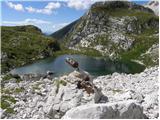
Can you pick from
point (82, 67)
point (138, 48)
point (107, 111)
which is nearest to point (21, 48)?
point (82, 67)

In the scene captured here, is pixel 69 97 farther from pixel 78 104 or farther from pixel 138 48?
pixel 138 48

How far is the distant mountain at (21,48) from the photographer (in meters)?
142

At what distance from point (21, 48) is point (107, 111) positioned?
152386 mm

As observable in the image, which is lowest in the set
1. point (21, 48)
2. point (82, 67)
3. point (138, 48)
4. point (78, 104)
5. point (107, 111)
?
point (82, 67)

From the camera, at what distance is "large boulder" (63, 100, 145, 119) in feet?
64.4

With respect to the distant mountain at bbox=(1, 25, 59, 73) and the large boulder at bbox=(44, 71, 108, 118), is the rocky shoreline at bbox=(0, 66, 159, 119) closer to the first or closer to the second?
the large boulder at bbox=(44, 71, 108, 118)

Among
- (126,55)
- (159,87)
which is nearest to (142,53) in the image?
(126,55)

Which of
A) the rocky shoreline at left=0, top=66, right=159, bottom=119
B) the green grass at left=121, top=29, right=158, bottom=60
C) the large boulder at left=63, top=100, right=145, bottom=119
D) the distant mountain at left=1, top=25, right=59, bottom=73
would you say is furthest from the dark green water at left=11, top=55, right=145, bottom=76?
the large boulder at left=63, top=100, right=145, bottom=119

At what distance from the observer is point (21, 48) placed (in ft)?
557

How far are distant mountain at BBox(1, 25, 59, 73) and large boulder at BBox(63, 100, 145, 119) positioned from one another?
105m

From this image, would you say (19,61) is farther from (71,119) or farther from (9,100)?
(71,119)

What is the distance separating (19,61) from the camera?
142 meters

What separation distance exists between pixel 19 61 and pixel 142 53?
65342 millimetres

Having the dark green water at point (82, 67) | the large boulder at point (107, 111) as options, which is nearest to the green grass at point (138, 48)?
the dark green water at point (82, 67)
